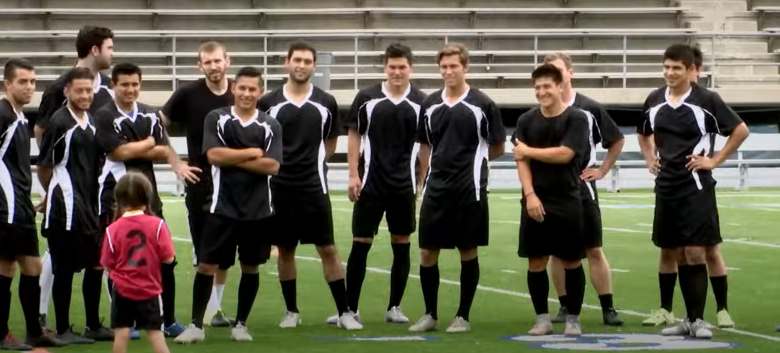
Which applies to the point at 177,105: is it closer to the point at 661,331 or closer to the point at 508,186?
the point at 661,331

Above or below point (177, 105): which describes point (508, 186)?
below

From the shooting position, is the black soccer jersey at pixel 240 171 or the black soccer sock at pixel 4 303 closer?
the black soccer sock at pixel 4 303

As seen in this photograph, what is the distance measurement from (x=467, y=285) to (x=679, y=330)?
138cm

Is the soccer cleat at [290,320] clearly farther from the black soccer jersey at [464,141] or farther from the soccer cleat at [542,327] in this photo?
the soccer cleat at [542,327]

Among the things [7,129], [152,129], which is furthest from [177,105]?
[7,129]

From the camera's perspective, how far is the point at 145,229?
878 cm

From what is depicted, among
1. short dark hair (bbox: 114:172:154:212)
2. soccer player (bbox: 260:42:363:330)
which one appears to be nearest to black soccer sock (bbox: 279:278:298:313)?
soccer player (bbox: 260:42:363:330)

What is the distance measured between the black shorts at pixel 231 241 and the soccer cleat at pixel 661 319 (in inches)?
104

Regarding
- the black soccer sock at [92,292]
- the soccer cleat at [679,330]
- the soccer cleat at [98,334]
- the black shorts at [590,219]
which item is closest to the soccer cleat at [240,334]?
the soccer cleat at [98,334]

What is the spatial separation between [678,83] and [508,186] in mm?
17603

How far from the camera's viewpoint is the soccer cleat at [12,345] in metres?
9.98

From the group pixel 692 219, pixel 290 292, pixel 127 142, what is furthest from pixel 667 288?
pixel 127 142

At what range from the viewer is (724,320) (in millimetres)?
11086

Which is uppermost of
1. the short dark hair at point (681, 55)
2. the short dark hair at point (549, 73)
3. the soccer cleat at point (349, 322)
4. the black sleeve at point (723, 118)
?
the short dark hair at point (681, 55)
